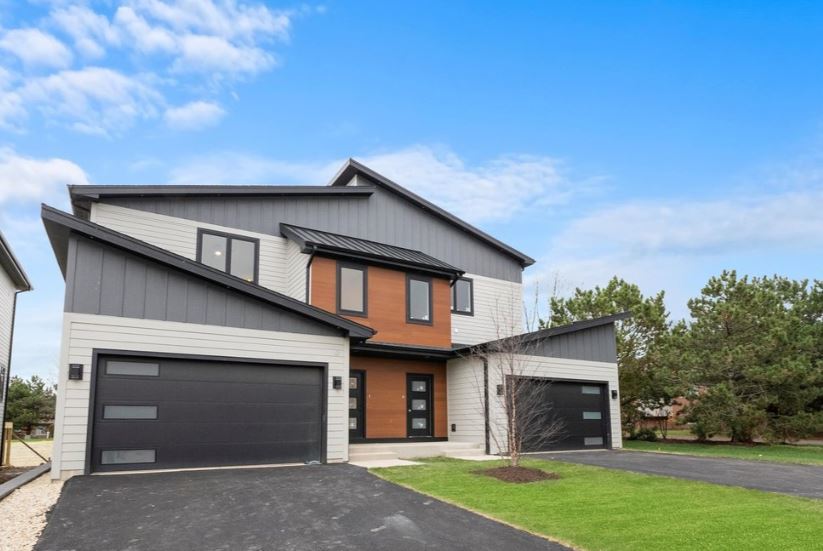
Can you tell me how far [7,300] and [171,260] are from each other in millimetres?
10630

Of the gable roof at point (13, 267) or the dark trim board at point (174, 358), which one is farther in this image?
the gable roof at point (13, 267)

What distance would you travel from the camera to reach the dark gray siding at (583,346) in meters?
15.6

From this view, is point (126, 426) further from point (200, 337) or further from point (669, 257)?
point (669, 257)

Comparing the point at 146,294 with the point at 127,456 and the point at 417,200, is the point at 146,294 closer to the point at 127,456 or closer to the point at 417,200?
the point at 127,456

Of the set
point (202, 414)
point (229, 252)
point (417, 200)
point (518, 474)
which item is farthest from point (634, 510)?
point (417, 200)

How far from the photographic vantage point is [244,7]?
14.8m

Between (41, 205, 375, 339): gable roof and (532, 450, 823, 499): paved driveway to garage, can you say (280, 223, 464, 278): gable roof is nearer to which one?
(41, 205, 375, 339): gable roof

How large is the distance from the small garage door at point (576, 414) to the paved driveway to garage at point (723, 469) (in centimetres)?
145

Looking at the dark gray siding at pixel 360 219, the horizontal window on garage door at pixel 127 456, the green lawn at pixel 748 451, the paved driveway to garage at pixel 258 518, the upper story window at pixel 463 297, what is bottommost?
the green lawn at pixel 748 451

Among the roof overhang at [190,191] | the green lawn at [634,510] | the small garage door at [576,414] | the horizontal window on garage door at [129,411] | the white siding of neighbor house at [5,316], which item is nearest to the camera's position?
the green lawn at [634,510]

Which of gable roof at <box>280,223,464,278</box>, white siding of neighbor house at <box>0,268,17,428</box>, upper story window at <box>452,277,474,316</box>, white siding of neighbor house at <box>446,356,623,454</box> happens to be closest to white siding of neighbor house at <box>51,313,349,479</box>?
gable roof at <box>280,223,464,278</box>

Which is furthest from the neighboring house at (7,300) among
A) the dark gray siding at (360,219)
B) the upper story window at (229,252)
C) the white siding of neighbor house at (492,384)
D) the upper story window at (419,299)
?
the white siding of neighbor house at (492,384)

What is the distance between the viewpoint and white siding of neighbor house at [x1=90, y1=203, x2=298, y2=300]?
12781 mm

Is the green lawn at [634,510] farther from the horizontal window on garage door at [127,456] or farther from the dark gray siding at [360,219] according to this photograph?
the dark gray siding at [360,219]
